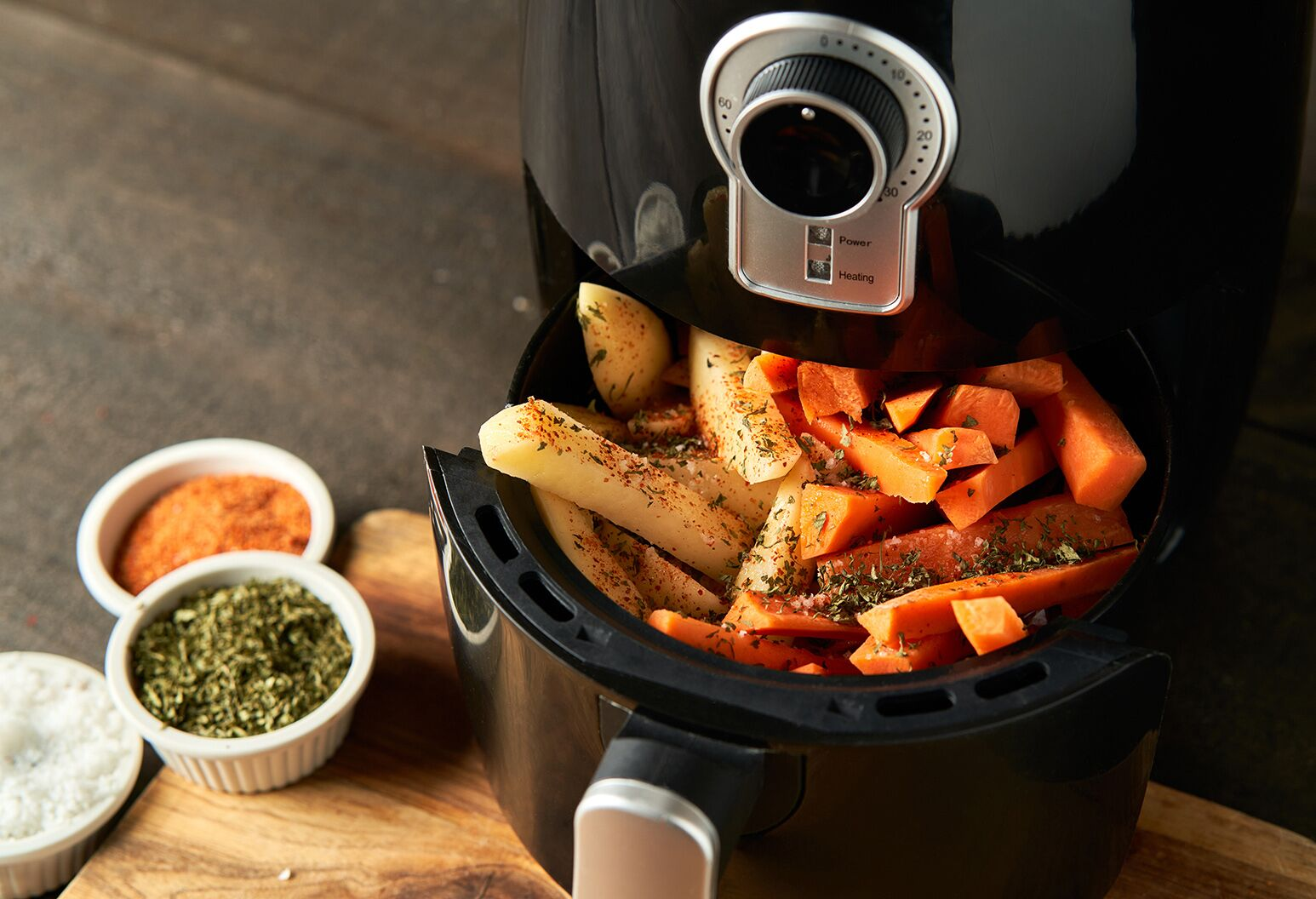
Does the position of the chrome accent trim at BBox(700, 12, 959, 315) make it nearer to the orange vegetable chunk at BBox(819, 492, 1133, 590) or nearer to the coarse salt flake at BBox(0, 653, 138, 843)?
the orange vegetable chunk at BBox(819, 492, 1133, 590)

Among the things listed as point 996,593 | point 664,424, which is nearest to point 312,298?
point 664,424

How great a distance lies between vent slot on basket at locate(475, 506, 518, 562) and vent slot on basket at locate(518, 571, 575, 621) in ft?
0.07

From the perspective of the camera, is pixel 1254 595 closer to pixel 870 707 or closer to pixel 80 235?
pixel 870 707

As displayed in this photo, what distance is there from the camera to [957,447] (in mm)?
941

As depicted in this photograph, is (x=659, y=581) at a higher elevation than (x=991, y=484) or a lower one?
lower

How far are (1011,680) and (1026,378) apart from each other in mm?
260

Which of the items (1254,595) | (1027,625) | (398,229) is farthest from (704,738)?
(398,229)

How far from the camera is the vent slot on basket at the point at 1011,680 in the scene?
0.81m

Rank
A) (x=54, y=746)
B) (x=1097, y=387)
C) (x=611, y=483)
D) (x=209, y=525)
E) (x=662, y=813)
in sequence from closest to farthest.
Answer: (x=662, y=813) < (x=611, y=483) < (x=1097, y=387) < (x=54, y=746) < (x=209, y=525)

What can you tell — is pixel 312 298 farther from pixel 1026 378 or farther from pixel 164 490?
pixel 1026 378

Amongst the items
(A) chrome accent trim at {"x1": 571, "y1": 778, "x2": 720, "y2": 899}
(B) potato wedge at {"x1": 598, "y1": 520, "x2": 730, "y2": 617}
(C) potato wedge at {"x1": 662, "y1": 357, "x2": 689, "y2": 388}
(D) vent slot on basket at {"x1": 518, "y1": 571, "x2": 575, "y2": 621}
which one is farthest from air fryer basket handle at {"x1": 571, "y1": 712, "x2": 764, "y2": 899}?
(C) potato wedge at {"x1": 662, "y1": 357, "x2": 689, "y2": 388}

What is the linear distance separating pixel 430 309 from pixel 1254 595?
3.32ft

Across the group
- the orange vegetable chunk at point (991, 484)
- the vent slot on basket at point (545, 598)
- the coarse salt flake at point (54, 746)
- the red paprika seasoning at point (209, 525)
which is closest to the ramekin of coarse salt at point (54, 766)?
the coarse salt flake at point (54, 746)

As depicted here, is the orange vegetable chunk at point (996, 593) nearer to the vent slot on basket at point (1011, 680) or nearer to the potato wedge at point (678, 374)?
the vent slot on basket at point (1011, 680)
